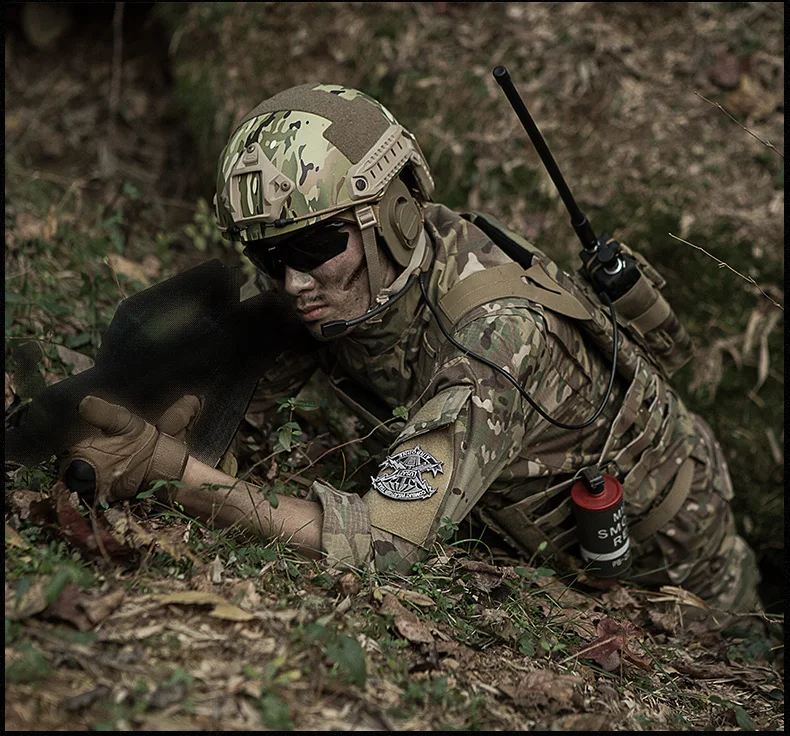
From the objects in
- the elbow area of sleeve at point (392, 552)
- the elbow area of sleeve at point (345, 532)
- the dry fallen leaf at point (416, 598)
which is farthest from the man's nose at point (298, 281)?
the dry fallen leaf at point (416, 598)

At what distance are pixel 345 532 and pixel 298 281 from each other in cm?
106

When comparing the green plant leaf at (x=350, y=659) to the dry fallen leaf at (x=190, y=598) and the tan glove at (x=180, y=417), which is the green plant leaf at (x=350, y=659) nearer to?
the dry fallen leaf at (x=190, y=598)

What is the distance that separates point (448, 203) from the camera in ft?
19.5

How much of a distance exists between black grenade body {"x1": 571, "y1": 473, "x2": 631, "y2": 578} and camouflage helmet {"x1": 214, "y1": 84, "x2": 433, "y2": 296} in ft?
4.24

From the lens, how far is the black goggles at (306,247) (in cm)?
328

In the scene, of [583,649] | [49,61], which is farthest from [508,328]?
[49,61]

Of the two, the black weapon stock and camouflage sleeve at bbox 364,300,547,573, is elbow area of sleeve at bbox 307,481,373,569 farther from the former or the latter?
the black weapon stock

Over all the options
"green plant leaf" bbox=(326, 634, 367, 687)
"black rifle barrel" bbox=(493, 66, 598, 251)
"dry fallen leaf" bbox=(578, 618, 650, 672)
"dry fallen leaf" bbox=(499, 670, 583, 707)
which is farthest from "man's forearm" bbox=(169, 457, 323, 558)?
"black rifle barrel" bbox=(493, 66, 598, 251)

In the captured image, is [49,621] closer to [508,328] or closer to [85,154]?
[508,328]

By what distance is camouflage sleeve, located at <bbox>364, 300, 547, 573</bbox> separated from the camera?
2.92m

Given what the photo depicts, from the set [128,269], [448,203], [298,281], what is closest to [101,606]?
[298,281]

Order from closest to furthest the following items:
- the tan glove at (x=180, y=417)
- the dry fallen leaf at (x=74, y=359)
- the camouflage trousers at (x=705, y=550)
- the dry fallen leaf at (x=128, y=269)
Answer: the tan glove at (x=180, y=417), the dry fallen leaf at (x=74, y=359), the camouflage trousers at (x=705, y=550), the dry fallen leaf at (x=128, y=269)

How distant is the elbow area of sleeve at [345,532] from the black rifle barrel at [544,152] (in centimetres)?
180

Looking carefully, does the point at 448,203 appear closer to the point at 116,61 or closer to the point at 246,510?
the point at 116,61
